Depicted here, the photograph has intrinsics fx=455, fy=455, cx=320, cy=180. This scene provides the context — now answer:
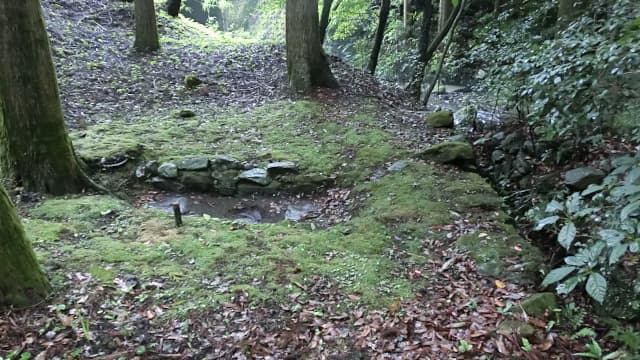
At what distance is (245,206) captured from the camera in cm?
629

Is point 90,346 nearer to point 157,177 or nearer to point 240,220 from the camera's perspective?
point 240,220

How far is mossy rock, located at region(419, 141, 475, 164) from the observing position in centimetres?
638

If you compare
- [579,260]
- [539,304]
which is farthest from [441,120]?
[579,260]

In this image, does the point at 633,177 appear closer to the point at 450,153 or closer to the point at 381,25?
the point at 450,153

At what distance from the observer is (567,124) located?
4488mm

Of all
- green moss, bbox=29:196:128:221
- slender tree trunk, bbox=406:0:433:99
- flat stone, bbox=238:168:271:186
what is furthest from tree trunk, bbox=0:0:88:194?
slender tree trunk, bbox=406:0:433:99

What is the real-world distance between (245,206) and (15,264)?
10.6 feet

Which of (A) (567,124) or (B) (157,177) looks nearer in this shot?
(A) (567,124)

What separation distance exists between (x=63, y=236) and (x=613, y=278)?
194 inches

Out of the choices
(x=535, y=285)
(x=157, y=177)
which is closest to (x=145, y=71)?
(x=157, y=177)

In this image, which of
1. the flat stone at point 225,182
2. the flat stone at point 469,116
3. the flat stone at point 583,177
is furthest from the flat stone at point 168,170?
the flat stone at point 583,177

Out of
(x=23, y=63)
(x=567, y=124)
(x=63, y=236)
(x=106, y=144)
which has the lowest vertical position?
(x=63, y=236)

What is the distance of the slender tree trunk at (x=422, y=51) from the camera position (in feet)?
37.2

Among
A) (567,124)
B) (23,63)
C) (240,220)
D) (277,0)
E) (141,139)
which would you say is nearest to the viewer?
(567,124)
